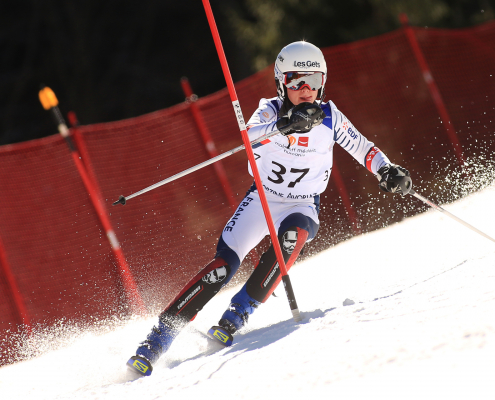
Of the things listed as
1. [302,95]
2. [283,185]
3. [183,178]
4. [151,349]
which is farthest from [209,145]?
[151,349]

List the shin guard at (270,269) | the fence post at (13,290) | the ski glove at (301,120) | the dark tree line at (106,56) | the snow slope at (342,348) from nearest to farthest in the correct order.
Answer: the snow slope at (342,348) < the ski glove at (301,120) < the shin guard at (270,269) < the fence post at (13,290) < the dark tree line at (106,56)

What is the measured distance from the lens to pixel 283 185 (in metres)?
3.62

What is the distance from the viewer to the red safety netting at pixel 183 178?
4.98 metres

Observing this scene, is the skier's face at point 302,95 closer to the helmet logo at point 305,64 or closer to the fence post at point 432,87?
the helmet logo at point 305,64

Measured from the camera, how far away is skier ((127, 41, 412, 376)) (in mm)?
3203

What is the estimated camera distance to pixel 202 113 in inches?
227

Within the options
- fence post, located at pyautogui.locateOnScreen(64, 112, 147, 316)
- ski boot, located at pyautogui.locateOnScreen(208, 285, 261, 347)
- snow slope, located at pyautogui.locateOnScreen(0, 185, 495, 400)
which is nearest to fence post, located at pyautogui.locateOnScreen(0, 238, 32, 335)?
snow slope, located at pyautogui.locateOnScreen(0, 185, 495, 400)

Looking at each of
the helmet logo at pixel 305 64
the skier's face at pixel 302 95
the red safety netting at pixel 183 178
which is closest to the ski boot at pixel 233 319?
the skier's face at pixel 302 95

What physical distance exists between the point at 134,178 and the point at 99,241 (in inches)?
28.7

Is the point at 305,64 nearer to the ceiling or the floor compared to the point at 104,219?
nearer to the ceiling

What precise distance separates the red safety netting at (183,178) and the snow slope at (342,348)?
50 cm

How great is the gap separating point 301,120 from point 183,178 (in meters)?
2.64

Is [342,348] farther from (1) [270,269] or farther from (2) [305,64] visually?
(2) [305,64]

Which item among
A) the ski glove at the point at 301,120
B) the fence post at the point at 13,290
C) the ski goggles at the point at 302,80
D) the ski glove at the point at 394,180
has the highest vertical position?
the ski goggles at the point at 302,80
